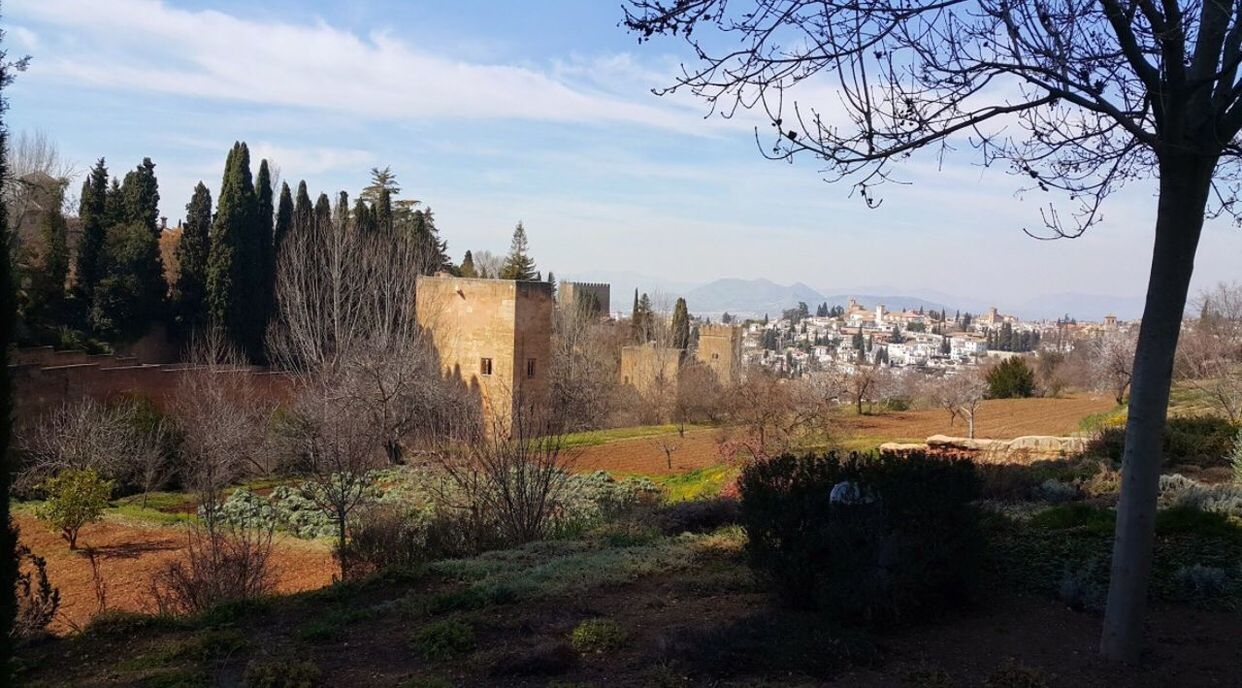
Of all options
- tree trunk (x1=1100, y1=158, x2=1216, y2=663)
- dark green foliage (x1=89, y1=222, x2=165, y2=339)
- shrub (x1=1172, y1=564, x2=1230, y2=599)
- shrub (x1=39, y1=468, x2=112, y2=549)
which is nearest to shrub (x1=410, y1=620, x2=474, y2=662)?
tree trunk (x1=1100, y1=158, x2=1216, y2=663)

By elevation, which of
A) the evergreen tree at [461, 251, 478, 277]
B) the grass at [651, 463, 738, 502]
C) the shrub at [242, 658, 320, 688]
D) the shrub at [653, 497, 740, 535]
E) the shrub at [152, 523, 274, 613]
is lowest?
the grass at [651, 463, 738, 502]

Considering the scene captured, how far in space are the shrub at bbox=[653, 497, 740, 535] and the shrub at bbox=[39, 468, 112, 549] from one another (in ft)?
33.2

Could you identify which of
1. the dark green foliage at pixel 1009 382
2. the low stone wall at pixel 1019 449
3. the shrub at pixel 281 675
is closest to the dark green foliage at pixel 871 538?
the shrub at pixel 281 675

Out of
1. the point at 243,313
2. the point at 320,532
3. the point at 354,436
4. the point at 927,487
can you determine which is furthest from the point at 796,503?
the point at 243,313

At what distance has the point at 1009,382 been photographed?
35750 millimetres

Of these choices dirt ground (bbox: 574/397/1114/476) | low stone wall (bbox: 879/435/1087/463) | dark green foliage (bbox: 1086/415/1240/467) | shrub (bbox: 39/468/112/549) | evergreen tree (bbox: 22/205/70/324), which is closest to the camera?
dark green foliage (bbox: 1086/415/1240/467)

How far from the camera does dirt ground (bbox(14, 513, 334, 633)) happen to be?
38.7 feet

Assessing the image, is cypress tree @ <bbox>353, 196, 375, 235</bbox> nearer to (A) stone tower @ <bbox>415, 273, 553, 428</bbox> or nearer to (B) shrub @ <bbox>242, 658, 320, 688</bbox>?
(A) stone tower @ <bbox>415, 273, 553, 428</bbox>

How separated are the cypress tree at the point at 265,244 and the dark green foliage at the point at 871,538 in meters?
28.7

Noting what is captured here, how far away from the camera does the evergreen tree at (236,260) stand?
98.8 ft

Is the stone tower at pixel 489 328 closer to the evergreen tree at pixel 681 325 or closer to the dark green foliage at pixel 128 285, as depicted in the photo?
the dark green foliage at pixel 128 285

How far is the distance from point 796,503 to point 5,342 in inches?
187

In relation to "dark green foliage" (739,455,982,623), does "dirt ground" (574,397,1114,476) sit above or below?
below

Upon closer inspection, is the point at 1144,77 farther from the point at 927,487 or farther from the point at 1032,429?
the point at 1032,429
